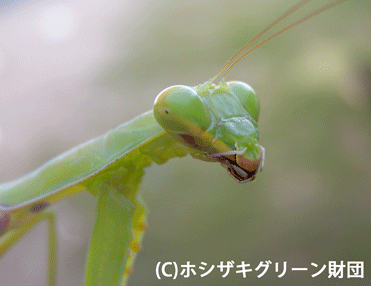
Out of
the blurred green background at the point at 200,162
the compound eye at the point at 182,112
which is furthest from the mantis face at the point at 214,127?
the blurred green background at the point at 200,162

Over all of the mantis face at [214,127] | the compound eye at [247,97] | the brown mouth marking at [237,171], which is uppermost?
the compound eye at [247,97]

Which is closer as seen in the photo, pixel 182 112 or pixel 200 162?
pixel 182 112

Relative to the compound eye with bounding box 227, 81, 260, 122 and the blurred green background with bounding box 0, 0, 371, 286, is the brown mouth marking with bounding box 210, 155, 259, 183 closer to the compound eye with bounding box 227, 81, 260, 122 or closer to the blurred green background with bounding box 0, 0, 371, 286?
the compound eye with bounding box 227, 81, 260, 122

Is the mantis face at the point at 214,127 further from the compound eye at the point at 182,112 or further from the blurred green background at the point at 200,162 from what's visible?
the blurred green background at the point at 200,162

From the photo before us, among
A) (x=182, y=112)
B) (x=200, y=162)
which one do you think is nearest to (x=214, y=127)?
(x=182, y=112)

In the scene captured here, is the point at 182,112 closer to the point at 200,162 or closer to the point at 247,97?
the point at 247,97

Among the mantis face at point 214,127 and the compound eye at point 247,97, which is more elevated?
the compound eye at point 247,97

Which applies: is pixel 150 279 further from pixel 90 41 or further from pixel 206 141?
pixel 206 141
